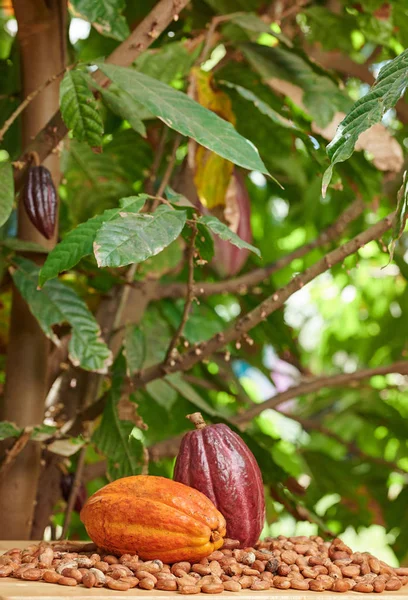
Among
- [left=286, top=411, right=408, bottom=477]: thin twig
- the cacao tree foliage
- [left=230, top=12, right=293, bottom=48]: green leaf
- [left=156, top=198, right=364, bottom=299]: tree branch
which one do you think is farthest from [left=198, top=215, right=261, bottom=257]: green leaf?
[left=286, top=411, right=408, bottom=477]: thin twig

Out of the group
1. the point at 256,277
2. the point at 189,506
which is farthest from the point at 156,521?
the point at 256,277

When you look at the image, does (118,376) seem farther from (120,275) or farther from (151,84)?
(151,84)

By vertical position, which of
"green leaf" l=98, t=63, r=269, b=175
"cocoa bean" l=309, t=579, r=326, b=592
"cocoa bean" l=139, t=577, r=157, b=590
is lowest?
"cocoa bean" l=309, t=579, r=326, b=592

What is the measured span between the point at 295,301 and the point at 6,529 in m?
1.78

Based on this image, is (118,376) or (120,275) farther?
(120,275)

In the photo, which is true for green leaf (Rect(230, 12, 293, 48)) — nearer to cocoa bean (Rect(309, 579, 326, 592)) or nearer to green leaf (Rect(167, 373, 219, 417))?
green leaf (Rect(167, 373, 219, 417))

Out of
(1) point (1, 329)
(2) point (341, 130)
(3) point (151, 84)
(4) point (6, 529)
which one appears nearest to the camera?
(2) point (341, 130)

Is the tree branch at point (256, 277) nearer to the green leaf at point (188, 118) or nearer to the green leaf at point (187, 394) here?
the green leaf at point (187, 394)

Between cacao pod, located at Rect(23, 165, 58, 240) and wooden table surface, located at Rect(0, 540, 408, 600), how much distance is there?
0.33m

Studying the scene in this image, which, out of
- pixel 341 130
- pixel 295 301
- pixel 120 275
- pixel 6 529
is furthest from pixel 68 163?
pixel 295 301

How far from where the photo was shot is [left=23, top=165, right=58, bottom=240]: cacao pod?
803mm

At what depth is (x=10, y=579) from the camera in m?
0.61

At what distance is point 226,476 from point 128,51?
420mm

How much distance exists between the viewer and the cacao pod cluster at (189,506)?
643 mm
